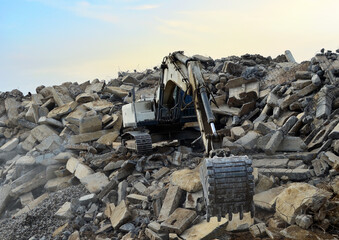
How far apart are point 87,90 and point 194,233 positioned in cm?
1133

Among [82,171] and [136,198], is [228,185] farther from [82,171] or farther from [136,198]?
[82,171]

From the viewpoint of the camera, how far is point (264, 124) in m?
8.66

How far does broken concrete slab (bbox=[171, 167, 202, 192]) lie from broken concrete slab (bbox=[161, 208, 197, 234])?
463 mm

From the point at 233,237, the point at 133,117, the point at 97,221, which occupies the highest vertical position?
the point at 133,117

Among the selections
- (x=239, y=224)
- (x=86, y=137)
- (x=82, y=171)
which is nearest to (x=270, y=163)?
(x=239, y=224)

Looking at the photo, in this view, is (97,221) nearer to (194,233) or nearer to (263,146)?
(194,233)

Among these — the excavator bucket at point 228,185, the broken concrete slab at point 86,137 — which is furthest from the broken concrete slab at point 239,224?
the broken concrete slab at point 86,137

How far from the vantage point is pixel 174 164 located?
7.71 meters

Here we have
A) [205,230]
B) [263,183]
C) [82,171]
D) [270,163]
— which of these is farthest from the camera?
[82,171]

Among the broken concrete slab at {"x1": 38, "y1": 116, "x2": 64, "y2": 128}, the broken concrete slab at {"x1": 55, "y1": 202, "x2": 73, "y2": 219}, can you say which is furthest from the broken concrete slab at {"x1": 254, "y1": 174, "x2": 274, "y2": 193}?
the broken concrete slab at {"x1": 38, "y1": 116, "x2": 64, "y2": 128}

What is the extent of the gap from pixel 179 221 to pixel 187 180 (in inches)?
38.9

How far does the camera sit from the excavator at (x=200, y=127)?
3969 mm

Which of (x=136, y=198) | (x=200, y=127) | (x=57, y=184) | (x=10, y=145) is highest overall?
(x=200, y=127)

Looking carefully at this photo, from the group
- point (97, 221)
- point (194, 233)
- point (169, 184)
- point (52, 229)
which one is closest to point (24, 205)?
point (52, 229)
